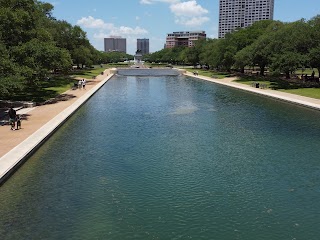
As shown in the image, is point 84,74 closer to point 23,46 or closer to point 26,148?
point 23,46

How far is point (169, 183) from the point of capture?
14906 millimetres

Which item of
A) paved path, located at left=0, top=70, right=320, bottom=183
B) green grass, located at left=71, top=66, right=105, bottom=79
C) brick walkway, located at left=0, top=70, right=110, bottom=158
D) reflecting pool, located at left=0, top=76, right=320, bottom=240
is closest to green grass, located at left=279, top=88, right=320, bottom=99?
paved path, located at left=0, top=70, right=320, bottom=183

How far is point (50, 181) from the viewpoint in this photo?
15016mm

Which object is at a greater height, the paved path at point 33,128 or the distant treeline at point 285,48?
the distant treeline at point 285,48

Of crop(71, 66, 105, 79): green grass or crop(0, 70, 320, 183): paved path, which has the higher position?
crop(71, 66, 105, 79): green grass

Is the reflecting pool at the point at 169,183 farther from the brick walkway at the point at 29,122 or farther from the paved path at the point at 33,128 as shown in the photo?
the brick walkway at the point at 29,122

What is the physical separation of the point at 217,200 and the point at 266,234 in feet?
9.00

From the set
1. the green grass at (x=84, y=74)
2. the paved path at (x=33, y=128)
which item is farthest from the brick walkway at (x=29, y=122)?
the green grass at (x=84, y=74)

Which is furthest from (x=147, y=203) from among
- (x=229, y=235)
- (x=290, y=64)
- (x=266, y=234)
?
(x=290, y=64)

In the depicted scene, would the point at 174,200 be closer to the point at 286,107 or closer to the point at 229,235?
the point at 229,235

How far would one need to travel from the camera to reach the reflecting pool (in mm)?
11172

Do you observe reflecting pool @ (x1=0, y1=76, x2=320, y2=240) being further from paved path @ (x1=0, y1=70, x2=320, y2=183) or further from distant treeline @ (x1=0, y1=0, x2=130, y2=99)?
distant treeline @ (x1=0, y1=0, x2=130, y2=99)

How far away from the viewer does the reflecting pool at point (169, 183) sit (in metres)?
11.2

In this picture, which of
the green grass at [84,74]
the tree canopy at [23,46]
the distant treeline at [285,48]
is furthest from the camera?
the green grass at [84,74]
